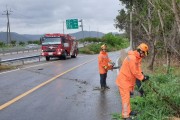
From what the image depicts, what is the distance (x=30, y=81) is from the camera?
19.0m

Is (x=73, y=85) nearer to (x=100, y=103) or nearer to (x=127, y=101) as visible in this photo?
(x=100, y=103)

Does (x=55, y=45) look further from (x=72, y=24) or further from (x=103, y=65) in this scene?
(x=72, y=24)

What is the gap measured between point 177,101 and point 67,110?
3.04m

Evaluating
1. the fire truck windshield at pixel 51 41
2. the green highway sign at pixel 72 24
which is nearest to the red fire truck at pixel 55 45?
the fire truck windshield at pixel 51 41

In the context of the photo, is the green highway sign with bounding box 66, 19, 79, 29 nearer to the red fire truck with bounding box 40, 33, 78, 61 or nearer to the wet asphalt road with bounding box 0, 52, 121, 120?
the red fire truck with bounding box 40, 33, 78, 61

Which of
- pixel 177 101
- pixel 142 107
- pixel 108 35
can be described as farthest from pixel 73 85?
pixel 108 35

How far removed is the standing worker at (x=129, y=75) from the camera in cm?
912

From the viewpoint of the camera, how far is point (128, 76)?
9258mm

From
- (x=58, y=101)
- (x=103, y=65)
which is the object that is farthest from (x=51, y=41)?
(x=58, y=101)

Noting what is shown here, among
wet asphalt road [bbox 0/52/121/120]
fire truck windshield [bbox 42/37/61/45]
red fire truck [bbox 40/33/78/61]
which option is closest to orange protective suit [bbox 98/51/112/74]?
wet asphalt road [bbox 0/52/121/120]

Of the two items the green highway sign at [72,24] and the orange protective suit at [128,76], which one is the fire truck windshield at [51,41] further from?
the green highway sign at [72,24]

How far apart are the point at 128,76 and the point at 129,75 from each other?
30 millimetres

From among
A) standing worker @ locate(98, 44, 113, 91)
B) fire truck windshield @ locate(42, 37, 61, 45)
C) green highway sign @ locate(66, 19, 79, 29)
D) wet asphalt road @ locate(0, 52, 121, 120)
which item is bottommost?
wet asphalt road @ locate(0, 52, 121, 120)

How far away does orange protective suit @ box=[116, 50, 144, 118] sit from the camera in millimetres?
9123
